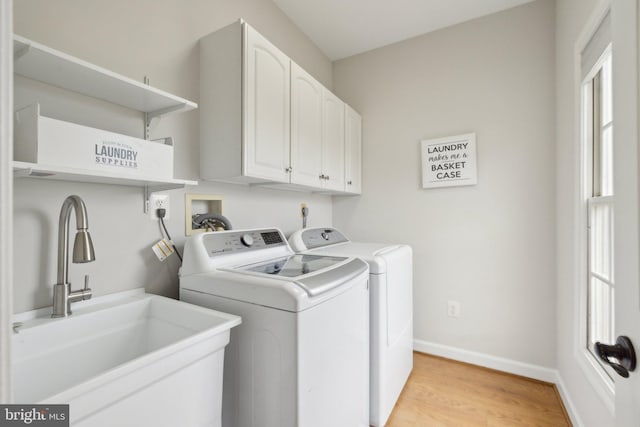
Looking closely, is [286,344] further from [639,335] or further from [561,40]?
[561,40]

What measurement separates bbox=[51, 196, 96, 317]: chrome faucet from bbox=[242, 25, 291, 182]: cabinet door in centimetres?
66

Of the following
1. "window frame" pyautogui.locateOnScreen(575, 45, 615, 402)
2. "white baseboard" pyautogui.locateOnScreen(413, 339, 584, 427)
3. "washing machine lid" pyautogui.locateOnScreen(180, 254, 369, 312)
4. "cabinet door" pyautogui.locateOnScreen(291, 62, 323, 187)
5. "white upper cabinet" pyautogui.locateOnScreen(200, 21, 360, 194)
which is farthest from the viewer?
"white baseboard" pyautogui.locateOnScreen(413, 339, 584, 427)

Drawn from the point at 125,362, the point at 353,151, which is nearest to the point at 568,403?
the point at 353,151

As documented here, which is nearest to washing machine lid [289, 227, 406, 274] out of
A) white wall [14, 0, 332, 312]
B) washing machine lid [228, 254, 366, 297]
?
washing machine lid [228, 254, 366, 297]

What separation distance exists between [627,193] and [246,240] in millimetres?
1386

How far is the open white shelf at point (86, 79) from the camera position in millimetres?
830

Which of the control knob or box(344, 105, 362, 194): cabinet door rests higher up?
box(344, 105, 362, 194): cabinet door

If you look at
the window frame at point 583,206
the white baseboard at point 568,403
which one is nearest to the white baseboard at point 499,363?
the white baseboard at point 568,403

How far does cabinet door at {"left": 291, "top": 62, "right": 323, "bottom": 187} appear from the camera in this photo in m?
1.79

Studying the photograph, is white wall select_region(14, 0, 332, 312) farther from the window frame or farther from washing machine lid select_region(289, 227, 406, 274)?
the window frame

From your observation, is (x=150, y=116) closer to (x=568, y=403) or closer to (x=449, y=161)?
(x=449, y=161)

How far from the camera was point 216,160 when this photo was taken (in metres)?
1.49

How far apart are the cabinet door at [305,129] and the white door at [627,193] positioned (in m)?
1.41

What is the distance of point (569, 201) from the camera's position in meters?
1.72
